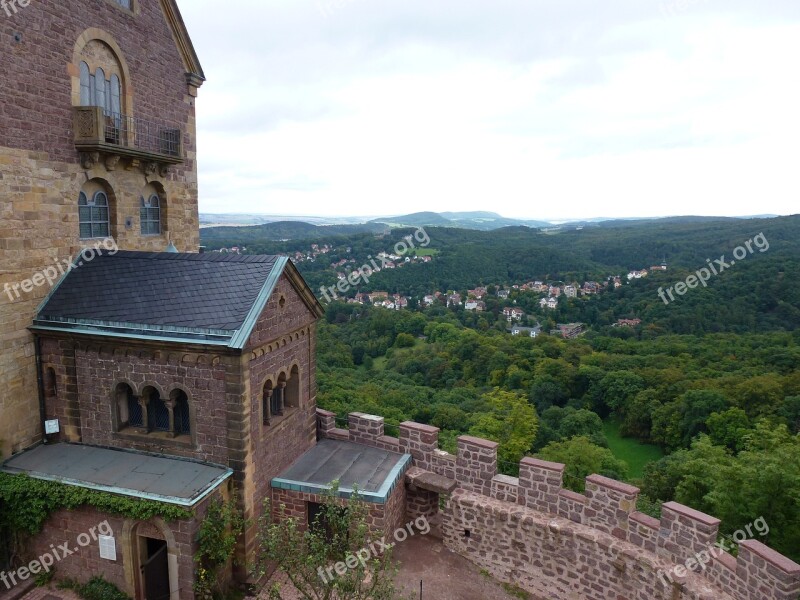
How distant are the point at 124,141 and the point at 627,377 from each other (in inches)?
1834

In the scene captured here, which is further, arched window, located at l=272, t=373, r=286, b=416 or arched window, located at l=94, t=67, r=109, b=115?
arched window, located at l=94, t=67, r=109, b=115

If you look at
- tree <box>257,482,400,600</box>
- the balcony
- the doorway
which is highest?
the balcony

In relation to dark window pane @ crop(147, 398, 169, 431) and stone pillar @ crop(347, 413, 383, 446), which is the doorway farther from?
stone pillar @ crop(347, 413, 383, 446)

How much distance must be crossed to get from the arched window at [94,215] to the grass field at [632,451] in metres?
40.1

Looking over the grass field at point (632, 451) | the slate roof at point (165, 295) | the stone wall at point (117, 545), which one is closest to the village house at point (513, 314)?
the grass field at point (632, 451)

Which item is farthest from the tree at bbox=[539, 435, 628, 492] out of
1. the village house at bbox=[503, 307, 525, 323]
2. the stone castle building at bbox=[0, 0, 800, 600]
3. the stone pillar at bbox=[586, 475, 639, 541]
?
the village house at bbox=[503, 307, 525, 323]

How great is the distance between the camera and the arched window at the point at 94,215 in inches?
512

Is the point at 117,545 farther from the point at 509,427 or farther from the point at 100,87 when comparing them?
the point at 509,427

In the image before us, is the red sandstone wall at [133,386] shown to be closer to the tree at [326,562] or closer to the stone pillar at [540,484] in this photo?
the tree at [326,562]

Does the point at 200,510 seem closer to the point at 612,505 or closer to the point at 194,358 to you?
the point at 194,358

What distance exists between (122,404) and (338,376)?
132ft

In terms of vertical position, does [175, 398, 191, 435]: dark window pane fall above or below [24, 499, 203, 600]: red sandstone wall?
above

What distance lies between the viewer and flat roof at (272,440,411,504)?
11383mm

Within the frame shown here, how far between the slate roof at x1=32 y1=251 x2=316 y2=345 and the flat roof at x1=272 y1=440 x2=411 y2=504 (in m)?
3.63
